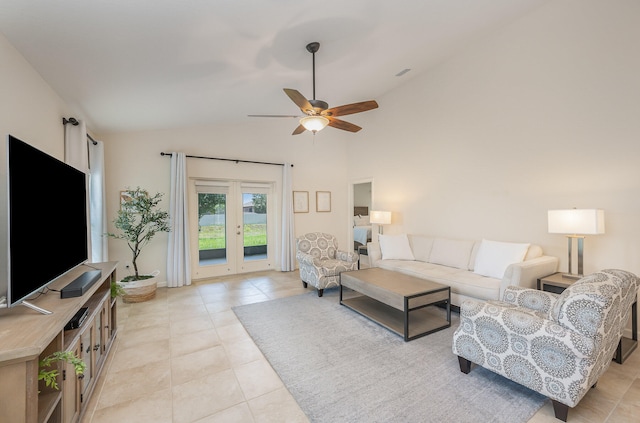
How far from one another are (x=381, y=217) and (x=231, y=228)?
303 cm

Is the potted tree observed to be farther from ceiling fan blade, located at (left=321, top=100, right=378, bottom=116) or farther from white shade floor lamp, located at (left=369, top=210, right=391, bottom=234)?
white shade floor lamp, located at (left=369, top=210, right=391, bottom=234)

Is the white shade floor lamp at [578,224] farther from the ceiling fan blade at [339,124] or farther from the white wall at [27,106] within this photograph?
the white wall at [27,106]

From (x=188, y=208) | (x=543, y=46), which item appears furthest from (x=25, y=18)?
(x=543, y=46)

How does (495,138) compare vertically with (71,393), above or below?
above

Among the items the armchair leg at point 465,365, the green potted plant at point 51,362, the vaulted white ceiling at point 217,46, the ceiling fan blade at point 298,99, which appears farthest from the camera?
the ceiling fan blade at point 298,99

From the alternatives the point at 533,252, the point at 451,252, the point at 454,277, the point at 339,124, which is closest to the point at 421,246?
the point at 451,252

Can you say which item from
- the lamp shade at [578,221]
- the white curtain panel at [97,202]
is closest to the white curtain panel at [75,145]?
the white curtain panel at [97,202]

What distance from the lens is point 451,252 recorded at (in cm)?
425

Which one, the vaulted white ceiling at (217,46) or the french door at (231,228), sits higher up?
the vaulted white ceiling at (217,46)

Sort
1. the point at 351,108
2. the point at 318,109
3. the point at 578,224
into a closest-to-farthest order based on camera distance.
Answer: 1. the point at 578,224
2. the point at 318,109
3. the point at 351,108

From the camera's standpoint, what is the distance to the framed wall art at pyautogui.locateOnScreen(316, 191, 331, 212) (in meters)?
6.48

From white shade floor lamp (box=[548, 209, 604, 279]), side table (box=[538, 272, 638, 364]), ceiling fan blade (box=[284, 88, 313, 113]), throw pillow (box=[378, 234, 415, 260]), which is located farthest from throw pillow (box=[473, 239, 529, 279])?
ceiling fan blade (box=[284, 88, 313, 113])

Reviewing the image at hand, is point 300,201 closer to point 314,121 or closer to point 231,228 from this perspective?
point 231,228

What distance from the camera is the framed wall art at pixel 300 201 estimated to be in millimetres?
6156
